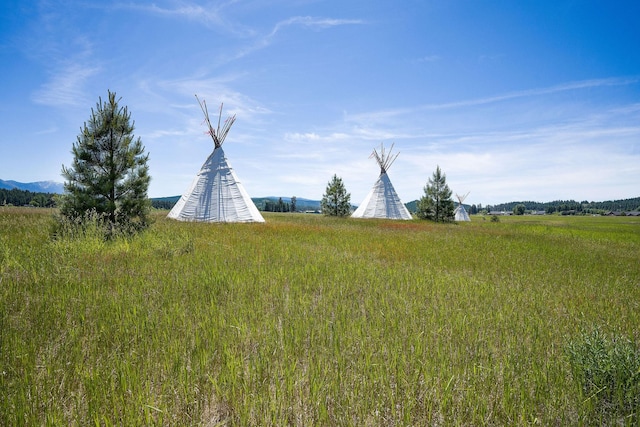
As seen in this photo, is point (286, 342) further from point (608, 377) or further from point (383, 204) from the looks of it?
point (383, 204)

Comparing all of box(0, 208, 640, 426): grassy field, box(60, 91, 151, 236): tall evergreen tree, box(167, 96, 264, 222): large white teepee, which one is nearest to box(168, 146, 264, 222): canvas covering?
box(167, 96, 264, 222): large white teepee

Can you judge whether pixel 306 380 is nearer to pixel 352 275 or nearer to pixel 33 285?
pixel 352 275

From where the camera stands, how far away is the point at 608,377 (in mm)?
2693

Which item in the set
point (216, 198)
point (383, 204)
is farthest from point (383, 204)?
point (216, 198)

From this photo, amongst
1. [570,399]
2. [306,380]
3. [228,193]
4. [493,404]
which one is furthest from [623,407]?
[228,193]

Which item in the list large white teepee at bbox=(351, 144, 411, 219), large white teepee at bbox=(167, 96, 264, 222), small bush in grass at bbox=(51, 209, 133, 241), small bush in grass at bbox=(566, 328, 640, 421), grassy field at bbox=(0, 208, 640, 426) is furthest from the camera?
large white teepee at bbox=(351, 144, 411, 219)

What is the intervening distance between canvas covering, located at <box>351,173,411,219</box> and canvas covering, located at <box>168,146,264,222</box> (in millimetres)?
20039

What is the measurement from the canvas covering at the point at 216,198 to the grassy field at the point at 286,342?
14.4 m

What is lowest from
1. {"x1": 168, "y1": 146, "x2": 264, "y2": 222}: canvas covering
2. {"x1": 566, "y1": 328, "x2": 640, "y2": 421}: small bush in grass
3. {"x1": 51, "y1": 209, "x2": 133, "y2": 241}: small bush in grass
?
{"x1": 566, "y1": 328, "x2": 640, "y2": 421}: small bush in grass

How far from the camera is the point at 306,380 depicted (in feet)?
8.59

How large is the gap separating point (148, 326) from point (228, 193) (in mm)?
19518

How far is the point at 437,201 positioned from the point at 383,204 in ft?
29.5

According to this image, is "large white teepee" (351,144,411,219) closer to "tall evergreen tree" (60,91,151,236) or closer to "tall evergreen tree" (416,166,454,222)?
"tall evergreen tree" (416,166,454,222)

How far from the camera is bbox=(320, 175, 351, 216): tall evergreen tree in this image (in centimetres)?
4369
